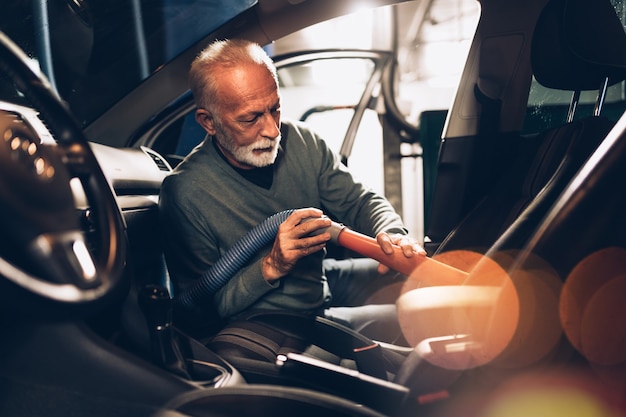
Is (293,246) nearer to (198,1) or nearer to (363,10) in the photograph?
(363,10)

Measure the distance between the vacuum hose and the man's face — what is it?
22 cm

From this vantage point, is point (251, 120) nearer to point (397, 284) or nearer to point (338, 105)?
point (397, 284)

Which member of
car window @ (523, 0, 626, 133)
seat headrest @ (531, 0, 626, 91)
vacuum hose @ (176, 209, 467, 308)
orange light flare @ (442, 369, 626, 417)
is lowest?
orange light flare @ (442, 369, 626, 417)

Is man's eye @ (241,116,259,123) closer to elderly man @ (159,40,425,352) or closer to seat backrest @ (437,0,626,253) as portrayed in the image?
elderly man @ (159,40,425,352)

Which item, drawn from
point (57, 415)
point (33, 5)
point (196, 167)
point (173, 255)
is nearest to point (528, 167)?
point (196, 167)

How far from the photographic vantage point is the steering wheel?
0.67m

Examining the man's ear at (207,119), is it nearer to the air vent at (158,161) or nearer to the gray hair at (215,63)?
the gray hair at (215,63)

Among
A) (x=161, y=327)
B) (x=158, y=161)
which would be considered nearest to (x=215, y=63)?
(x=158, y=161)

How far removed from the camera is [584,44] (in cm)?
129

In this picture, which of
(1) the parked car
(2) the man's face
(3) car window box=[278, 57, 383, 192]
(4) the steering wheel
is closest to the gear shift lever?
(1) the parked car

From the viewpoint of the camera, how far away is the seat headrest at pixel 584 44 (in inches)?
50.7

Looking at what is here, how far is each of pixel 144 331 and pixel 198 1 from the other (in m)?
1.47

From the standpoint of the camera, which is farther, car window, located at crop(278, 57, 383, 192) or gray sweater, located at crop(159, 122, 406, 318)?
car window, located at crop(278, 57, 383, 192)

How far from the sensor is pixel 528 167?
146cm
